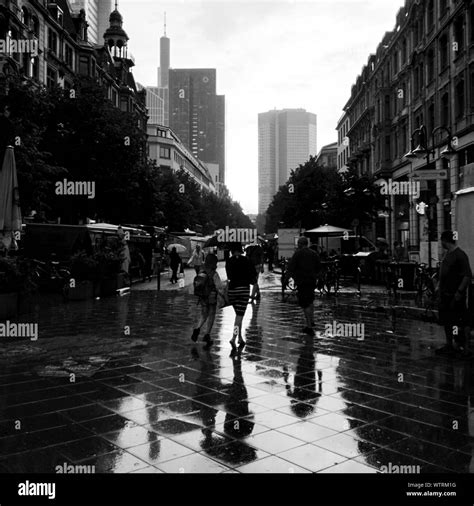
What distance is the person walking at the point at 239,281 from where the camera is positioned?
29.5 ft

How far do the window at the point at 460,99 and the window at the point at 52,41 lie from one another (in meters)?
30.0

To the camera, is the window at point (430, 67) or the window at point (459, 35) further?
the window at point (430, 67)

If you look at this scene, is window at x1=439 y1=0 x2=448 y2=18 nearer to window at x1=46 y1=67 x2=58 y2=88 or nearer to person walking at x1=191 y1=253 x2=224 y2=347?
window at x1=46 y1=67 x2=58 y2=88

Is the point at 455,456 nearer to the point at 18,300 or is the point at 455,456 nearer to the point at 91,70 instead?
the point at 18,300

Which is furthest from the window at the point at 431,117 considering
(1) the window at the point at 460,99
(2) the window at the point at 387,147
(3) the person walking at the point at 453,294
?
(3) the person walking at the point at 453,294

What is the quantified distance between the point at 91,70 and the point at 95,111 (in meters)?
20.9

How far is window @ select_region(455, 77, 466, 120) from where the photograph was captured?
28.8 m

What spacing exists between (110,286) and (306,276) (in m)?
9.64

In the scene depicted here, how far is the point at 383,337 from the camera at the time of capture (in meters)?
10.0

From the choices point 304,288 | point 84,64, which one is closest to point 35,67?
point 84,64

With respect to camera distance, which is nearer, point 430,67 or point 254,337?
point 254,337

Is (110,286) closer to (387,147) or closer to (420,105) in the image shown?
(420,105)

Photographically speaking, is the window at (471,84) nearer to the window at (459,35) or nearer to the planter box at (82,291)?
the window at (459,35)

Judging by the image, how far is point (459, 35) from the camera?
29391 mm
